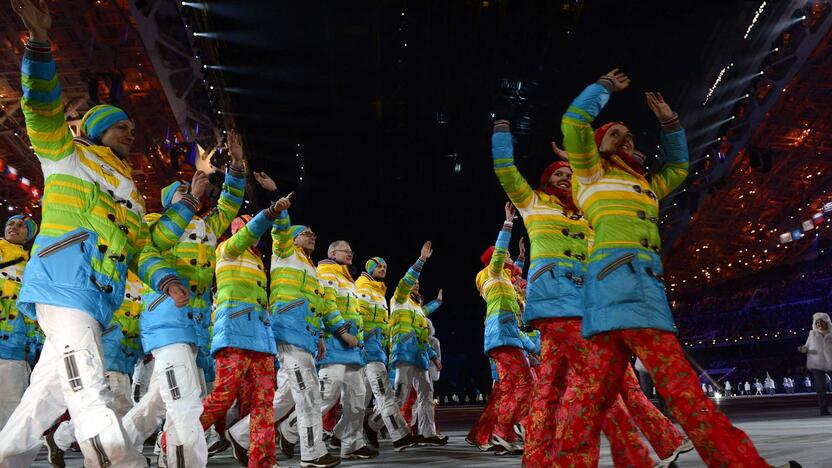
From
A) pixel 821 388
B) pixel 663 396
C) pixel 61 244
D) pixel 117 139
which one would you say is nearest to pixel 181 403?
pixel 61 244

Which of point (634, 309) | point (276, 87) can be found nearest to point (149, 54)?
point (276, 87)

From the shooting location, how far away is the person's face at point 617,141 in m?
4.31

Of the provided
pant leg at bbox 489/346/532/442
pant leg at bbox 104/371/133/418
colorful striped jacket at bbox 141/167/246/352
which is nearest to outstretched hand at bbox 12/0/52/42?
colorful striped jacket at bbox 141/167/246/352

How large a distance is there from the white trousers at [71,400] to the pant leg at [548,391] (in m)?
2.23

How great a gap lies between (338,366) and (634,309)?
4.57 meters

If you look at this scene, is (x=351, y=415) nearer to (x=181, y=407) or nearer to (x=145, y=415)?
(x=145, y=415)

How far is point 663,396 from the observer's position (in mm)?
3359

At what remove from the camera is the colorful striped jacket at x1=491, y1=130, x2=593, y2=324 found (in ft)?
16.1

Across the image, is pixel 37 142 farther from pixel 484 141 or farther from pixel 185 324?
pixel 484 141

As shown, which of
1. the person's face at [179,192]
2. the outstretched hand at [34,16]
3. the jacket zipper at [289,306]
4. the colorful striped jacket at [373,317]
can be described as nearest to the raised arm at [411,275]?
the colorful striped jacket at [373,317]

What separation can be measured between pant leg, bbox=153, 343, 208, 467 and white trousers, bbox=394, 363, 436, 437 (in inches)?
197

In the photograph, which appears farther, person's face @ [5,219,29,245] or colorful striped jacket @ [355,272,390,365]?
colorful striped jacket @ [355,272,390,365]

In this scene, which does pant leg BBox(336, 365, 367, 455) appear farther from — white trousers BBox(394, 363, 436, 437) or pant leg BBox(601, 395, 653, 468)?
pant leg BBox(601, 395, 653, 468)

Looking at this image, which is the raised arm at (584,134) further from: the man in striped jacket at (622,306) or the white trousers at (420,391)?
the white trousers at (420,391)
